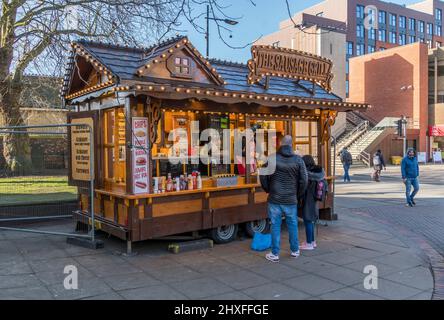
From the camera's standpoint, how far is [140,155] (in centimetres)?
668

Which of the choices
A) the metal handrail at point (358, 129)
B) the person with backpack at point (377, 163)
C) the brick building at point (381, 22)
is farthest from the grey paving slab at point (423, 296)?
the brick building at point (381, 22)

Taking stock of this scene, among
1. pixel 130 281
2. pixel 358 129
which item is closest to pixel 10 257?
pixel 130 281

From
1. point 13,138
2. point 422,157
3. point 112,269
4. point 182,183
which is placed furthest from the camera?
point 422,157

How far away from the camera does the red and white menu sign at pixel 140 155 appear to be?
660cm

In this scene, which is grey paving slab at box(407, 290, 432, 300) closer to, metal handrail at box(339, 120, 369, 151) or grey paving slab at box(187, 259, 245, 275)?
grey paving slab at box(187, 259, 245, 275)

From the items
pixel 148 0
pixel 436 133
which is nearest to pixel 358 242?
pixel 148 0

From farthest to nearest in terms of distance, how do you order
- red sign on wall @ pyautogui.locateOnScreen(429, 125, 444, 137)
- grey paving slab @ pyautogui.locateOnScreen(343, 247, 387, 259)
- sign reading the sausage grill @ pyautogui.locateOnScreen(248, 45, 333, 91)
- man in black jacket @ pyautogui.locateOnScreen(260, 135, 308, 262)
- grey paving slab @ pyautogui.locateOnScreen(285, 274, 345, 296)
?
red sign on wall @ pyautogui.locateOnScreen(429, 125, 444, 137) → sign reading the sausage grill @ pyautogui.locateOnScreen(248, 45, 333, 91) → grey paving slab @ pyautogui.locateOnScreen(343, 247, 387, 259) → man in black jacket @ pyautogui.locateOnScreen(260, 135, 308, 262) → grey paving slab @ pyautogui.locateOnScreen(285, 274, 345, 296)

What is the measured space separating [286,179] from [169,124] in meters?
2.44

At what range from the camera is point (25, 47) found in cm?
896

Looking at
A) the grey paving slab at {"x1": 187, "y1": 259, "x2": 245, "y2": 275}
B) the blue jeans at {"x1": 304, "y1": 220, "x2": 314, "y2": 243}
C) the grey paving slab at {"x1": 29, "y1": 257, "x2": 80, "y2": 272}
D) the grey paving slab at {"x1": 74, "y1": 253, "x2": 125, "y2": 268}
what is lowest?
the grey paving slab at {"x1": 187, "y1": 259, "x2": 245, "y2": 275}

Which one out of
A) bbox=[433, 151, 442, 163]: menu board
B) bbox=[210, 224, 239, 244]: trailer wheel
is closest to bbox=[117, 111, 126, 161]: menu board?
bbox=[210, 224, 239, 244]: trailer wheel

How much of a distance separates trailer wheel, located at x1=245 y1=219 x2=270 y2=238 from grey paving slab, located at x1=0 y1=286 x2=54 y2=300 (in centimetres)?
404

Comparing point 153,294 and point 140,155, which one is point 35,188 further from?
point 153,294

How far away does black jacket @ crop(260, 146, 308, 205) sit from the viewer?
628 cm
